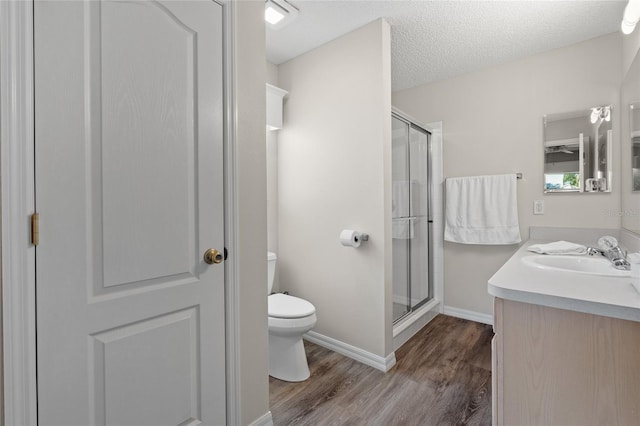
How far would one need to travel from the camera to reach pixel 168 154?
1197mm

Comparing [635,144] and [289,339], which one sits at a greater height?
[635,144]

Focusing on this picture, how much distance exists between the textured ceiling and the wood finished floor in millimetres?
2295

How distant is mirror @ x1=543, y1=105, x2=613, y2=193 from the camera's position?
2223mm

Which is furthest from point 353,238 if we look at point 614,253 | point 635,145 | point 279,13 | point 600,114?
point 600,114

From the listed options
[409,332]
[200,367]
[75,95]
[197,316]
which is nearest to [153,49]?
[75,95]

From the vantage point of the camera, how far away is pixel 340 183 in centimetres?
233

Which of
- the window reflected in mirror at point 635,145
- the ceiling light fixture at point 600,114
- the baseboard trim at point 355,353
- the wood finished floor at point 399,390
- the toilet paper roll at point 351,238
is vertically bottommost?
the wood finished floor at point 399,390

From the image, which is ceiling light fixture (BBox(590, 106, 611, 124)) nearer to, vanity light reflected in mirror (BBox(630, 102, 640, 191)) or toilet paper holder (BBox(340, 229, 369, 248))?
vanity light reflected in mirror (BBox(630, 102, 640, 191))

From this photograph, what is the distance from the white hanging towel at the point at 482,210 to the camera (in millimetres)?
2592

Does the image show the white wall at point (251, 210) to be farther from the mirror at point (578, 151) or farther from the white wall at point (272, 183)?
the mirror at point (578, 151)

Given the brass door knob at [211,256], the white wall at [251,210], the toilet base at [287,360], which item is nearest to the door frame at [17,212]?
the brass door knob at [211,256]

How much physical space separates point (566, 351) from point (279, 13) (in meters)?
2.23

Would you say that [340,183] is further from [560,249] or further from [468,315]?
[468,315]

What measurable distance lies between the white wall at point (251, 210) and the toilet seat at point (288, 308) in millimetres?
430
